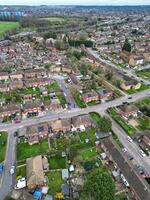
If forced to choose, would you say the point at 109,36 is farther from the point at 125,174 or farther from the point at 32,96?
the point at 125,174

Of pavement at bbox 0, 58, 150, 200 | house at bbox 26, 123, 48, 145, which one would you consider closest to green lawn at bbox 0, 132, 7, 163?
pavement at bbox 0, 58, 150, 200

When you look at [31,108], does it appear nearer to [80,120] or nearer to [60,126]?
[60,126]

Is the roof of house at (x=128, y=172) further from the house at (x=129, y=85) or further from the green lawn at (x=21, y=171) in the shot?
the house at (x=129, y=85)

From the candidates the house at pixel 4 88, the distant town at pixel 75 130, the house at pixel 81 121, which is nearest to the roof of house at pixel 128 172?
the distant town at pixel 75 130

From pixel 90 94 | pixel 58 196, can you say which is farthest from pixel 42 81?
pixel 58 196

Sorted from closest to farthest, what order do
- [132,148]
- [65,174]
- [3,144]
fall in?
[65,174]
[132,148]
[3,144]

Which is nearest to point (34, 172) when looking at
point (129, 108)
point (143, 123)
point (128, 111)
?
point (143, 123)

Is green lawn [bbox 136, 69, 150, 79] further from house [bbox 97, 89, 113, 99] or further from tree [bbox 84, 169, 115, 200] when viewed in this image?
tree [bbox 84, 169, 115, 200]
